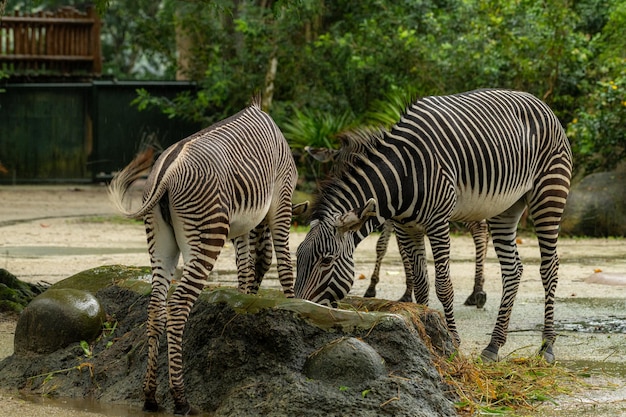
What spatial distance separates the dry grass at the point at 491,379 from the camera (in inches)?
245

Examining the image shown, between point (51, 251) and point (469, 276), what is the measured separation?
224 inches

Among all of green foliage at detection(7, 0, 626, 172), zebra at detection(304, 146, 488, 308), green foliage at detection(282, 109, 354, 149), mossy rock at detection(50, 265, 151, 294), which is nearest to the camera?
mossy rock at detection(50, 265, 151, 294)

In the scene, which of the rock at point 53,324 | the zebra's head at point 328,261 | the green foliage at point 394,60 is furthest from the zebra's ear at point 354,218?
the green foliage at point 394,60

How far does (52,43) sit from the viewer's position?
22.3 metres

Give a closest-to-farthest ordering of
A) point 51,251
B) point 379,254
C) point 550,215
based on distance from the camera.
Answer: point 550,215 < point 379,254 < point 51,251

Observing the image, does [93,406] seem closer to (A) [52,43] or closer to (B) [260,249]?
(B) [260,249]

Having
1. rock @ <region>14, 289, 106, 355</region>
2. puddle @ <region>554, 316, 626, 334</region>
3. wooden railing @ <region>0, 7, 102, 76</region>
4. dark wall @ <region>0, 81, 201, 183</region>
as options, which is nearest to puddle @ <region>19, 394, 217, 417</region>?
rock @ <region>14, 289, 106, 355</region>

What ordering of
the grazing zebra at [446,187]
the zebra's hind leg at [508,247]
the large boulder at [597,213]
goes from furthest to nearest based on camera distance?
the large boulder at [597,213] < the zebra's hind leg at [508,247] < the grazing zebra at [446,187]

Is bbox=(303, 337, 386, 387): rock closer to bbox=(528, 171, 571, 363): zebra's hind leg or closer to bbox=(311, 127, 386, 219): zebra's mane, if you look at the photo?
bbox=(311, 127, 386, 219): zebra's mane

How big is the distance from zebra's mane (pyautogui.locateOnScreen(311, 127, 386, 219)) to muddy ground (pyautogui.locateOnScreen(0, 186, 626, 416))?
5.40 ft

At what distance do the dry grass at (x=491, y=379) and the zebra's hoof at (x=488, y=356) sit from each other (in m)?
0.14

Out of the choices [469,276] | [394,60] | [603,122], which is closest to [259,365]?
[469,276]

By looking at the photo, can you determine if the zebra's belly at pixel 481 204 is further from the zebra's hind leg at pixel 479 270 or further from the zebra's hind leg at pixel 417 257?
the zebra's hind leg at pixel 479 270

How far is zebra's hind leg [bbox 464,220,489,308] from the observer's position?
32.5 ft
